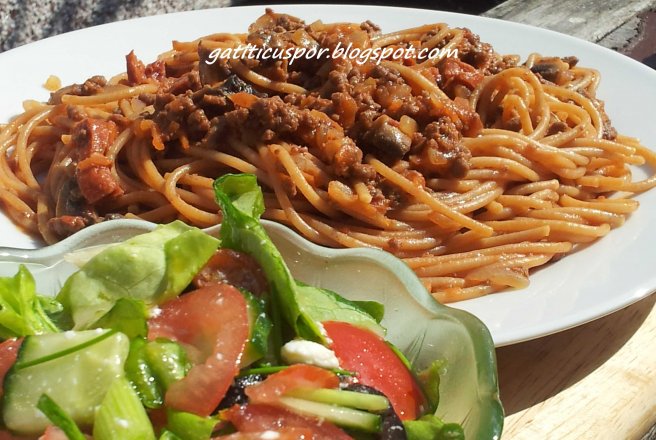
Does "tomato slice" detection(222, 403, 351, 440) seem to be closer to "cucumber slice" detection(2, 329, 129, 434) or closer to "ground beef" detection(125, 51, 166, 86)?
"cucumber slice" detection(2, 329, 129, 434)

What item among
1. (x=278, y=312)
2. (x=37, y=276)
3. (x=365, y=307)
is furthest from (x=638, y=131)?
(x=37, y=276)

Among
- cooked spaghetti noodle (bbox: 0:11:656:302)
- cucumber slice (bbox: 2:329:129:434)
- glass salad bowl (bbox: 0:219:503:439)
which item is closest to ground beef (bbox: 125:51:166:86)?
cooked spaghetti noodle (bbox: 0:11:656:302)

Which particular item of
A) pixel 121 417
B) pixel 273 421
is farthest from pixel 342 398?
pixel 121 417

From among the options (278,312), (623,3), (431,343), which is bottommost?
(623,3)

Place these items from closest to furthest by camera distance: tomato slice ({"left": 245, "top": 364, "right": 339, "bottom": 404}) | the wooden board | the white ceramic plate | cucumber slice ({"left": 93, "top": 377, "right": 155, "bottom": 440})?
cucumber slice ({"left": 93, "top": 377, "right": 155, "bottom": 440}) → tomato slice ({"left": 245, "top": 364, "right": 339, "bottom": 404}) → the wooden board → the white ceramic plate

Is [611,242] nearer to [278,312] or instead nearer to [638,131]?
[638,131]

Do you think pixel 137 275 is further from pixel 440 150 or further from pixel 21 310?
pixel 440 150
